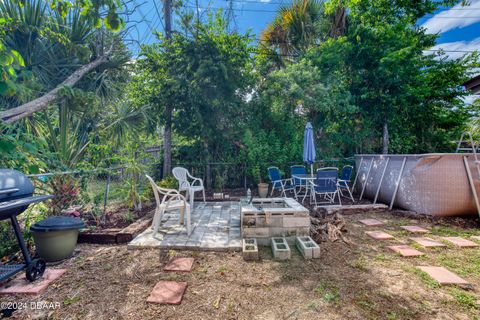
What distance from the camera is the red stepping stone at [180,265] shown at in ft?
8.14

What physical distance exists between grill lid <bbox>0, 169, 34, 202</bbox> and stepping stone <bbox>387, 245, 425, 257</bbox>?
4259mm

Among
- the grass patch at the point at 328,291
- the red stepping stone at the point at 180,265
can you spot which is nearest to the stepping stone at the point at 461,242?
the grass patch at the point at 328,291

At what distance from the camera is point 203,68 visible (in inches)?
241

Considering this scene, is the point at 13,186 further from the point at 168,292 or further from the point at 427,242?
the point at 427,242

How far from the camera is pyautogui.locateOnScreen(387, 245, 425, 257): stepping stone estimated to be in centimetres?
280

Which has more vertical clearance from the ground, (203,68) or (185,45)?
(185,45)

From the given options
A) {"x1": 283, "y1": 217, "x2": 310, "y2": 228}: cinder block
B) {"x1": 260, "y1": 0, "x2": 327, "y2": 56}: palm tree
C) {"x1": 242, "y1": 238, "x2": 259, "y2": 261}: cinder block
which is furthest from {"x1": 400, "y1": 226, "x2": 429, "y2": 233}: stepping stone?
{"x1": 260, "y1": 0, "x2": 327, "y2": 56}: palm tree

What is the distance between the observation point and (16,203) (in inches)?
80.0

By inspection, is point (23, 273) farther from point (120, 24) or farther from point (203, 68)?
point (203, 68)

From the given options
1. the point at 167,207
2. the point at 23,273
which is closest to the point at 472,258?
the point at 167,207

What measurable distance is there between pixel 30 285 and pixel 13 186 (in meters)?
0.96

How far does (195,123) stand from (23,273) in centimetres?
510

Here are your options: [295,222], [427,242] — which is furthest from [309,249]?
[427,242]

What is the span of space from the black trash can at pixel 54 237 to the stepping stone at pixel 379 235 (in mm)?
4057
